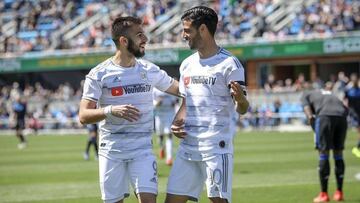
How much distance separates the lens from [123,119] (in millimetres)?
8539

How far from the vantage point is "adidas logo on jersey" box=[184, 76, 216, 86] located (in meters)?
8.35

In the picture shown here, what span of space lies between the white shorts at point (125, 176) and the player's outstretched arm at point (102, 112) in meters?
0.51

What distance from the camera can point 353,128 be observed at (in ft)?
122

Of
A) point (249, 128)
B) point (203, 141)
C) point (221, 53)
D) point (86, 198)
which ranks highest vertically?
point (221, 53)

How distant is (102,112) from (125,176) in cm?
82

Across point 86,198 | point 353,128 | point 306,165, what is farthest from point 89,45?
point 86,198

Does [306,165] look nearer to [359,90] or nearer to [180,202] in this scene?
[359,90]

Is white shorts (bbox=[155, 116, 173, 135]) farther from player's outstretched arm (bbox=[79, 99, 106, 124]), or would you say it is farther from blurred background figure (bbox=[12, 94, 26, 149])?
player's outstretched arm (bbox=[79, 99, 106, 124])

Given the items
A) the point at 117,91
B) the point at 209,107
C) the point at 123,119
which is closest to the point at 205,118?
the point at 209,107

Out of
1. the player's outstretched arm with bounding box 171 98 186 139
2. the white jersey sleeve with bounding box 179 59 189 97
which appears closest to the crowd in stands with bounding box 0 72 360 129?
the white jersey sleeve with bounding box 179 59 189 97

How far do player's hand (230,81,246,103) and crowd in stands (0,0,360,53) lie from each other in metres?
34.3

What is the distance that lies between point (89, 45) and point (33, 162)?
28.3 meters

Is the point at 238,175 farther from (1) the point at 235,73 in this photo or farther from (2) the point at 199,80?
(1) the point at 235,73

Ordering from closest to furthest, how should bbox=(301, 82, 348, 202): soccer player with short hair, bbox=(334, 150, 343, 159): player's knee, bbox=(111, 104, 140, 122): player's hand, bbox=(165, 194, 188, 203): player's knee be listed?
bbox=(111, 104, 140, 122): player's hand → bbox=(165, 194, 188, 203): player's knee → bbox=(301, 82, 348, 202): soccer player with short hair → bbox=(334, 150, 343, 159): player's knee
